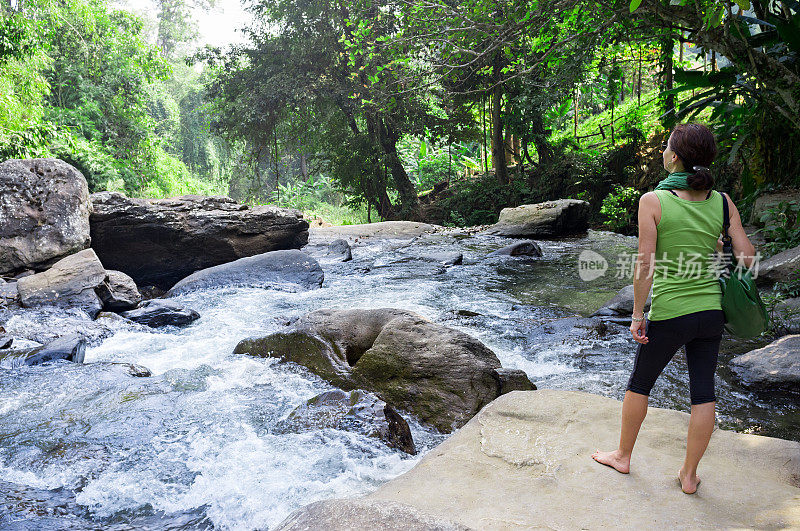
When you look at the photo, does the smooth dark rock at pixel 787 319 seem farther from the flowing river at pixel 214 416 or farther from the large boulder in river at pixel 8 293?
the large boulder in river at pixel 8 293

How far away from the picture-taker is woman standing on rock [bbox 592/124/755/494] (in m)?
2.51

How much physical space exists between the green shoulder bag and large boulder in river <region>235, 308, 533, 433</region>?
6.60ft

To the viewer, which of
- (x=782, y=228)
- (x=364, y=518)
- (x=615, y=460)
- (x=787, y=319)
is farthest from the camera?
(x=782, y=228)

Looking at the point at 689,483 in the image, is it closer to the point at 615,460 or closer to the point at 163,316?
the point at 615,460

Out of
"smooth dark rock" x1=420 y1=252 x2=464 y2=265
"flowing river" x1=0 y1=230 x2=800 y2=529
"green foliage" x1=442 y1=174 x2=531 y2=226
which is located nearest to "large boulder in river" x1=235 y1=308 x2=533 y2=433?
"flowing river" x1=0 y1=230 x2=800 y2=529

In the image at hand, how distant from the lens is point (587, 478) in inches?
105

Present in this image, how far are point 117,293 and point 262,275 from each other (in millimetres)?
2263

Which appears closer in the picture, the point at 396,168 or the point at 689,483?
the point at 689,483

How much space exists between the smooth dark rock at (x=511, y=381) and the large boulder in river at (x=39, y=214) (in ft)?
25.1

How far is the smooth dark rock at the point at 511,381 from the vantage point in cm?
431

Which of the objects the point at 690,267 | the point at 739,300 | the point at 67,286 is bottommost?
the point at 67,286

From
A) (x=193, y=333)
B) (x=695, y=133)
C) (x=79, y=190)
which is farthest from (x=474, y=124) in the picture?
(x=695, y=133)

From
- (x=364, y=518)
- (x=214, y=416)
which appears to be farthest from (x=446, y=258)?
(x=364, y=518)

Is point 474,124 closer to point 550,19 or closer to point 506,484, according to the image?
point 550,19
